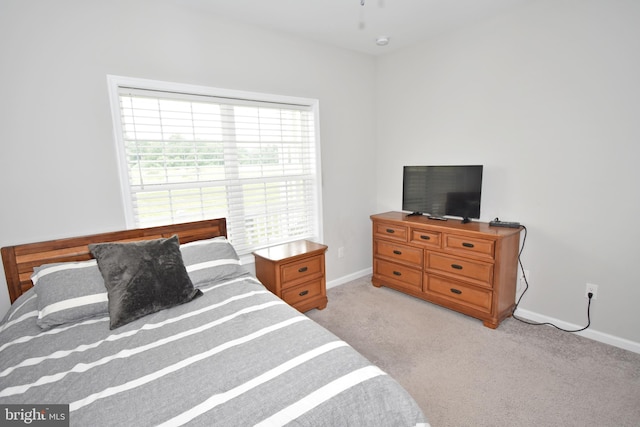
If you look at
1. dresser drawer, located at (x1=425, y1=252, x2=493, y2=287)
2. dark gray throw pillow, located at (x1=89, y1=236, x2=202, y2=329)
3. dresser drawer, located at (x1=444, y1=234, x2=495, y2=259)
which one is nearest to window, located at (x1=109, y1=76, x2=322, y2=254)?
dark gray throw pillow, located at (x1=89, y1=236, x2=202, y2=329)

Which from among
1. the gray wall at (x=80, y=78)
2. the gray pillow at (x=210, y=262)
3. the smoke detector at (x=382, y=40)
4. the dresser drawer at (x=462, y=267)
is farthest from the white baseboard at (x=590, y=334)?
the gray wall at (x=80, y=78)

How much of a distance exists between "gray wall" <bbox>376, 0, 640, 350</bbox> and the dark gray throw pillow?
2744 mm

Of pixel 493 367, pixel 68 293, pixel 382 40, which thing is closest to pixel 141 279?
pixel 68 293

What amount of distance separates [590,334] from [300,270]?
240cm

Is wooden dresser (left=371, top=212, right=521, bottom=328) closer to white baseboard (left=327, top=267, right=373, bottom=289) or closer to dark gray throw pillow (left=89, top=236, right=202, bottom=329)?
white baseboard (left=327, top=267, right=373, bottom=289)

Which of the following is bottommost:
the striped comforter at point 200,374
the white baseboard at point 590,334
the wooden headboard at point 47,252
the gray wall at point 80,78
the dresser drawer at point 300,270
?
the white baseboard at point 590,334

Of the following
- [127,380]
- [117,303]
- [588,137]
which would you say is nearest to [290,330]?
[127,380]

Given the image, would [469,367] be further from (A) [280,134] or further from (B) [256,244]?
(A) [280,134]

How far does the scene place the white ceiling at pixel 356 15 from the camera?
7.95ft

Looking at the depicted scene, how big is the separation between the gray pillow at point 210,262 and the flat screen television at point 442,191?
1971 millimetres

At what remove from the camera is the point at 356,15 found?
2.63 metres

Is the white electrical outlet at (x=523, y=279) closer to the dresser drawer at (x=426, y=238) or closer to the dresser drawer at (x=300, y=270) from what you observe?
the dresser drawer at (x=426, y=238)

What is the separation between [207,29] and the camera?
2518 millimetres

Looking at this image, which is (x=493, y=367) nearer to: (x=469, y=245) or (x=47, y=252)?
(x=469, y=245)
